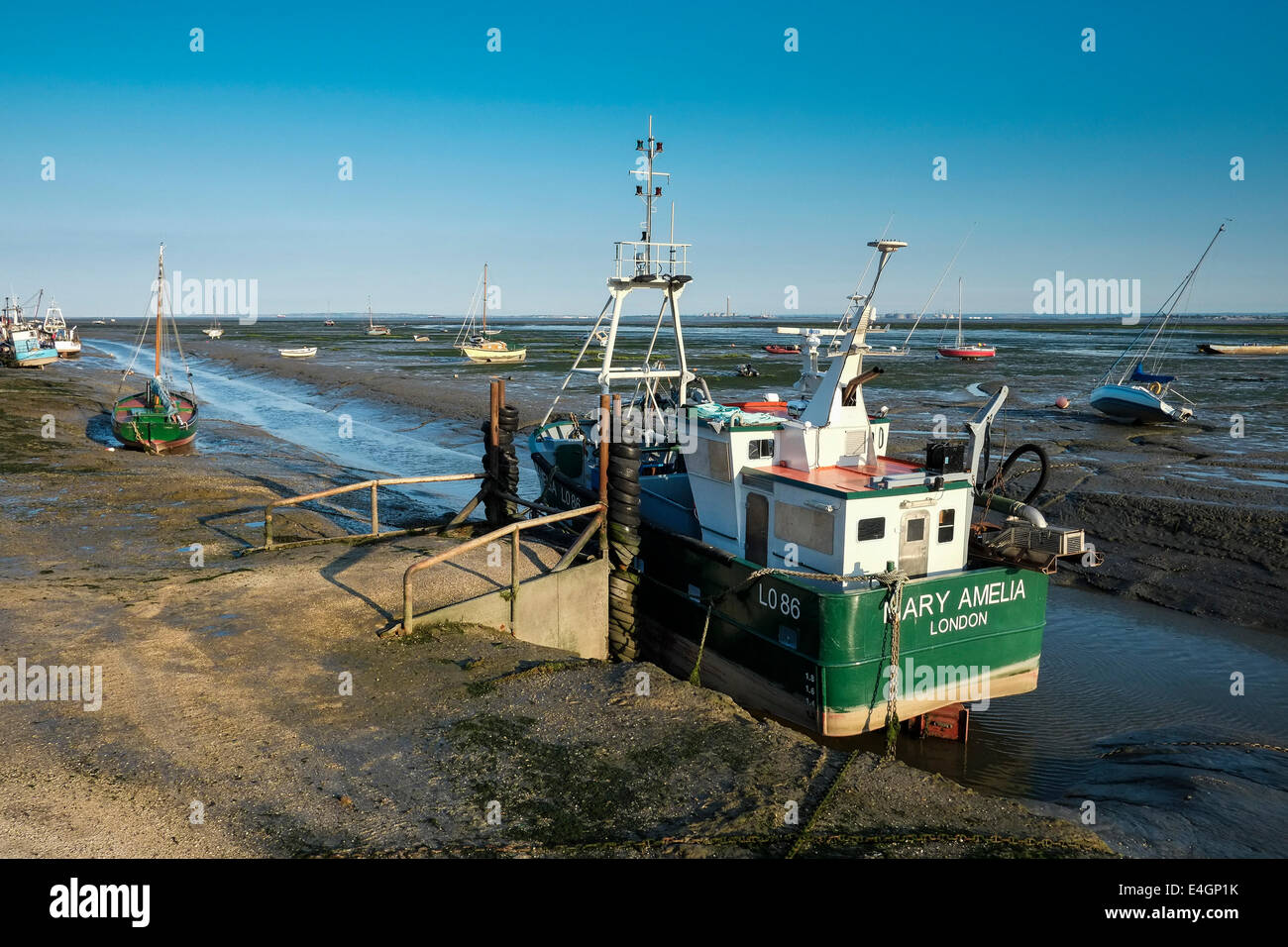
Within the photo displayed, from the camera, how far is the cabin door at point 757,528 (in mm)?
14172

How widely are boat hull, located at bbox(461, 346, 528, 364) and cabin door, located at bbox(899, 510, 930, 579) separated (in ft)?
236

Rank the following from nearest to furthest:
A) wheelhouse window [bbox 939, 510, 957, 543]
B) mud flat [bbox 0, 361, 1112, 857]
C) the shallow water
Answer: mud flat [bbox 0, 361, 1112, 857], the shallow water, wheelhouse window [bbox 939, 510, 957, 543]

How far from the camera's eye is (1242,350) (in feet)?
295

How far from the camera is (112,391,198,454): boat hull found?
32.3m

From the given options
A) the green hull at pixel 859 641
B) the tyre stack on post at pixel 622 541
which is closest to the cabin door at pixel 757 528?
the green hull at pixel 859 641

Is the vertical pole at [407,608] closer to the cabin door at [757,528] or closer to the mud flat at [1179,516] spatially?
the cabin door at [757,528]

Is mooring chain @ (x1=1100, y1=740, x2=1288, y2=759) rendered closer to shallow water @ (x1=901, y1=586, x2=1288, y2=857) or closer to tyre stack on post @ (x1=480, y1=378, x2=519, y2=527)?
shallow water @ (x1=901, y1=586, x2=1288, y2=857)

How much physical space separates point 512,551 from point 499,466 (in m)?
5.88

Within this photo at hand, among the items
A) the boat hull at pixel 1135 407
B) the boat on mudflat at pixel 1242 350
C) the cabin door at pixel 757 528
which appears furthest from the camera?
the boat on mudflat at pixel 1242 350

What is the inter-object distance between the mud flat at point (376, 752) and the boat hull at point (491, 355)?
67945 millimetres

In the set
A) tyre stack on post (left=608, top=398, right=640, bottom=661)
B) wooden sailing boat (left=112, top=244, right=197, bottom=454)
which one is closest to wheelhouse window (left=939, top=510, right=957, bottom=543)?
tyre stack on post (left=608, top=398, right=640, bottom=661)

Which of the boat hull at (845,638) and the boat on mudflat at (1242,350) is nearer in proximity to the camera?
the boat hull at (845,638)

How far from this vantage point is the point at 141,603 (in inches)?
507
